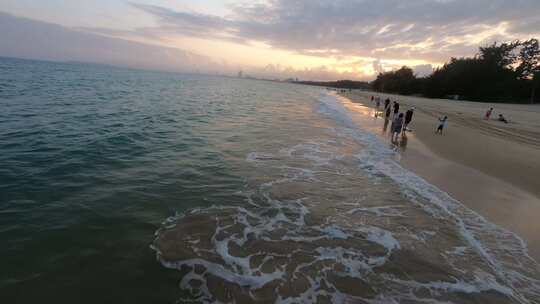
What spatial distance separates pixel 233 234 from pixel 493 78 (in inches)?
3372

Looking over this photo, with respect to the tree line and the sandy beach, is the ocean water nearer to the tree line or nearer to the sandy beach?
the sandy beach

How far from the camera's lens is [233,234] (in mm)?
5590

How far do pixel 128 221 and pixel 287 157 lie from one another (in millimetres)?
7117

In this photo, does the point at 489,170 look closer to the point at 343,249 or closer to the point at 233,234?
the point at 343,249

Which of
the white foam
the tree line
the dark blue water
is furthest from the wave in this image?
the tree line

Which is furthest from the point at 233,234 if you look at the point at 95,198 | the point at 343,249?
the point at 95,198

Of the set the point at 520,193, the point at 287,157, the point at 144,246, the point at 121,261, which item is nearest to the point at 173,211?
the point at 144,246

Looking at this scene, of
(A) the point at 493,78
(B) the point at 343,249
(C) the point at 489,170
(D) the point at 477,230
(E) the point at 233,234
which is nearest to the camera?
(B) the point at 343,249

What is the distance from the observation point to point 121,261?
4543mm

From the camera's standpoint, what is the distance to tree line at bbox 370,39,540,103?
59344 mm

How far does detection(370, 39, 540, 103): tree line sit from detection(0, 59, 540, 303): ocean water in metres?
73.0

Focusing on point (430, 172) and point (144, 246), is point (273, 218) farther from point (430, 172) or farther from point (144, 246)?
point (430, 172)

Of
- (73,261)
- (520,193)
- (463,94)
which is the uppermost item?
Answer: (463,94)

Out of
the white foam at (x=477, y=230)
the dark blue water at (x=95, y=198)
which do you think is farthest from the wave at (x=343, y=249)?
the dark blue water at (x=95, y=198)
